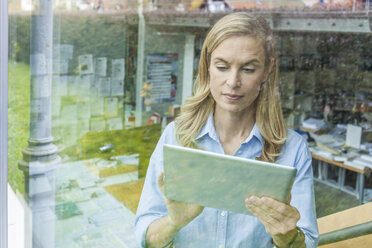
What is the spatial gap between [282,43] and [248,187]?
532 mm

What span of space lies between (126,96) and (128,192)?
19.8 inches

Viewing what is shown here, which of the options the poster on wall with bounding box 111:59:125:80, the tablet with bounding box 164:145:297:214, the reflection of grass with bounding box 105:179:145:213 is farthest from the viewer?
the poster on wall with bounding box 111:59:125:80

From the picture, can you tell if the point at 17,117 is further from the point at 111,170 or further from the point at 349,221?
the point at 349,221

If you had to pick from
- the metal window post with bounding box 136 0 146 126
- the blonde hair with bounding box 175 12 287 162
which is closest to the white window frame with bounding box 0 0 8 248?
the metal window post with bounding box 136 0 146 126

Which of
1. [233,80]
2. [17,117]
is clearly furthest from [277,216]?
[17,117]

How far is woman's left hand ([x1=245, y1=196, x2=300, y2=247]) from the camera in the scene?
1.13 m

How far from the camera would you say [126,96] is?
2.10 m

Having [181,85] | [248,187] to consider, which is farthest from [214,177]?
[181,85]

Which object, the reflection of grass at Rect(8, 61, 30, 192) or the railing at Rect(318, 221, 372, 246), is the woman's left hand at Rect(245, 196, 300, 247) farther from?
the reflection of grass at Rect(8, 61, 30, 192)

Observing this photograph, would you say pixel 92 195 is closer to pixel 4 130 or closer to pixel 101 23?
pixel 4 130

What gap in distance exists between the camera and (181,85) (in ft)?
5.23

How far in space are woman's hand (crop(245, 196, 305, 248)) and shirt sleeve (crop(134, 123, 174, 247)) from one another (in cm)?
26

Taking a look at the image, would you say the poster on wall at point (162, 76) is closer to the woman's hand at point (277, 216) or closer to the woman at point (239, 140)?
the woman at point (239, 140)

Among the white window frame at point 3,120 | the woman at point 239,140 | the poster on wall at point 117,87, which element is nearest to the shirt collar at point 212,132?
the woman at point 239,140
